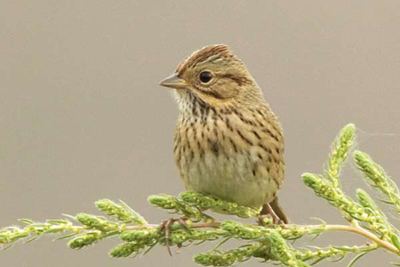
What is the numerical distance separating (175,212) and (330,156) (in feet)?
1.31

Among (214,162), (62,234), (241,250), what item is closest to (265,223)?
(241,250)

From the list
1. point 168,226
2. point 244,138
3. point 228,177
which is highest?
point 244,138

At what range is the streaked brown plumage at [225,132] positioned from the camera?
2.39m

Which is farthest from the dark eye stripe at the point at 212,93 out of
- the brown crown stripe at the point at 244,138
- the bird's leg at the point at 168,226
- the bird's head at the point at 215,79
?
the bird's leg at the point at 168,226

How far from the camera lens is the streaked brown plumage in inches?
94.3

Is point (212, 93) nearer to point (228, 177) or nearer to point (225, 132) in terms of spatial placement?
point (225, 132)

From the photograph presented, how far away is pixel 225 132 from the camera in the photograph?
97.0 inches

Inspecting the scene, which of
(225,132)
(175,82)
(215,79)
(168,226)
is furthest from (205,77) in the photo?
(168,226)

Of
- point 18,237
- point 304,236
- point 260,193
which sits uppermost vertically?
point 260,193

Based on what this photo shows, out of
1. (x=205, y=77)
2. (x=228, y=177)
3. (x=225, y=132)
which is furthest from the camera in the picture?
(x=205, y=77)

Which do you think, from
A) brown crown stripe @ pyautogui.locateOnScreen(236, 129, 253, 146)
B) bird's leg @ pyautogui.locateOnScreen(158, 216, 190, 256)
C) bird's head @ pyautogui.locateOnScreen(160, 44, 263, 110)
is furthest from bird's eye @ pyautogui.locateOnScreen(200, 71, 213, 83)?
bird's leg @ pyautogui.locateOnScreen(158, 216, 190, 256)

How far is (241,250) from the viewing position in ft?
4.78

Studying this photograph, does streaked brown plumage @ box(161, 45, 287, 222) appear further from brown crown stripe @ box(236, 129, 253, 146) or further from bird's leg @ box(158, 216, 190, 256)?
bird's leg @ box(158, 216, 190, 256)

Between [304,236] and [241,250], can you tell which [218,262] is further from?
[304,236]
